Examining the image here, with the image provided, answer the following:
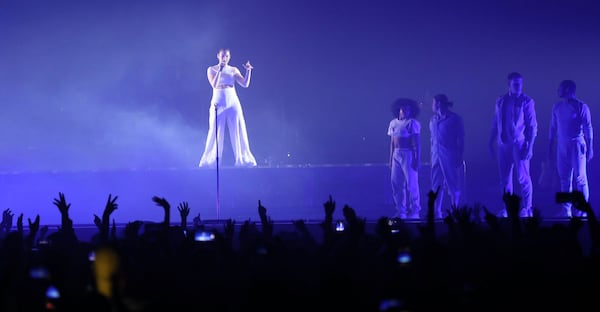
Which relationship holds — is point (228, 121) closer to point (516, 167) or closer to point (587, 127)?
point (516, 167)

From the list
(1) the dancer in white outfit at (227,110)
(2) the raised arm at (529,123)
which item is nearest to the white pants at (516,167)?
(2) the raised arm at (529,123)

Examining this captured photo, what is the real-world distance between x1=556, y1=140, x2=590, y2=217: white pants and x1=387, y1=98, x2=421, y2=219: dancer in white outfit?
1877 millimetres

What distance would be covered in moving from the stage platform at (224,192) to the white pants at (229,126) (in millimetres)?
737

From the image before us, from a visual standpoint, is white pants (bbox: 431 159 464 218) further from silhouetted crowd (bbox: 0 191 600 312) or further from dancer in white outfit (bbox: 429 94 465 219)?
silhouetted crowd (bbox: 0 191 600 312)

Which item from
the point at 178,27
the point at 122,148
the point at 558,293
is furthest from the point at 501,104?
the point at 122,148

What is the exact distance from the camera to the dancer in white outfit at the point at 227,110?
12.1 metres

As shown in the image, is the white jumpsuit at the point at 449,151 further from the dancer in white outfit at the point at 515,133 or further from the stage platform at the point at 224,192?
the stage platform at the point at 224,192

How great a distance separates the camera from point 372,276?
289 centimetres

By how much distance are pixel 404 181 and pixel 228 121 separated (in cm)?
454

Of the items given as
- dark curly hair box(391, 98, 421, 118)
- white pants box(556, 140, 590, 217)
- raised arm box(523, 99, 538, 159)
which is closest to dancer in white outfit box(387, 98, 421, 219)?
dark curly hair box(391, 98, 421, 118)

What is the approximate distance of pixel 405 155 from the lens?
29.8ft

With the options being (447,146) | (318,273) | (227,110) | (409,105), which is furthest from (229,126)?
(318,273)

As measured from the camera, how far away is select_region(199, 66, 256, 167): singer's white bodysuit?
12.2 m

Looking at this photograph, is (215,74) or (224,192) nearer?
(224,192)
